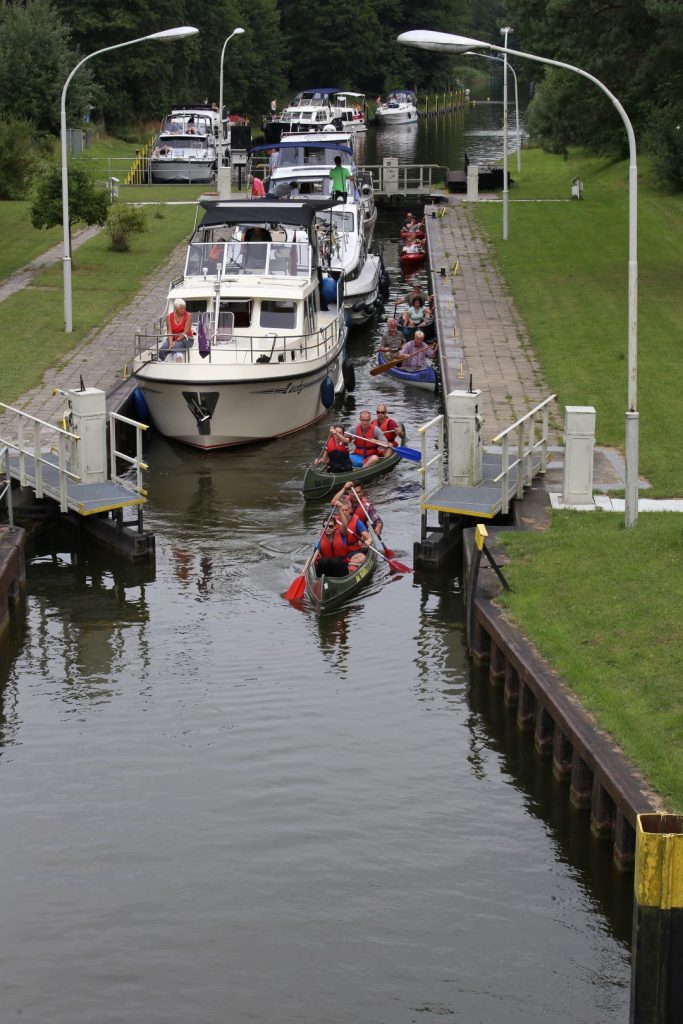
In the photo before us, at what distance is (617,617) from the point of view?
1830cm

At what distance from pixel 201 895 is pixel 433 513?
12.0 meters

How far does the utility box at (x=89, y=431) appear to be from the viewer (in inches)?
953

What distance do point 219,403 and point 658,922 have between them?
65.4ft

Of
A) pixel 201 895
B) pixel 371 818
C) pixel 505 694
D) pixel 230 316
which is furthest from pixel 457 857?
pixel 230 316

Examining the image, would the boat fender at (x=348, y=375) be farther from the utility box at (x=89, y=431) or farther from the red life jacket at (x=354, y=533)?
the red life jacket at (x=354, y=533)

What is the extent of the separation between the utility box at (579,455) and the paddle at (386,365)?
14.5 metres

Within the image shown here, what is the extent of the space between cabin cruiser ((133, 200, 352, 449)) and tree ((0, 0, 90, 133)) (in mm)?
23248

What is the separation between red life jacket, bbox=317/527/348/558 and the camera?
22.4m

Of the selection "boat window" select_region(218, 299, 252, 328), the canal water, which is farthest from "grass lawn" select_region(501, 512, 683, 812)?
"boat window" select_region(218, 299, 252, 328)

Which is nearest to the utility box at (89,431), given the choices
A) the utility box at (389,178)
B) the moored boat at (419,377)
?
the moored boat at (419,377)

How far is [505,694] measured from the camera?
1889cm

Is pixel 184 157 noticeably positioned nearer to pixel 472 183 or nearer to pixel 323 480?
pixel 472 183

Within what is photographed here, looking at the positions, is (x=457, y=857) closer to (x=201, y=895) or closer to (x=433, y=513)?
(x=201, y=895)

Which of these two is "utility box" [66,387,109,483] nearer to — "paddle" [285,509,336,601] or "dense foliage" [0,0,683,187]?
"paddle" [285,509,336,601]
